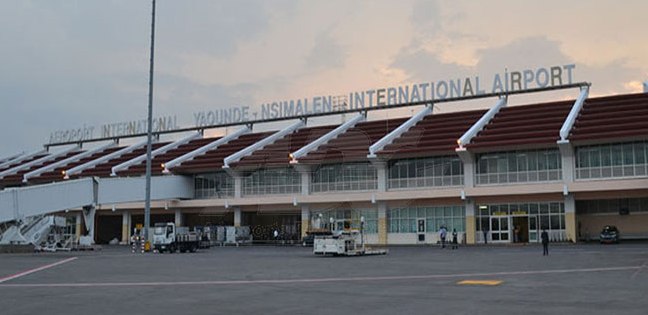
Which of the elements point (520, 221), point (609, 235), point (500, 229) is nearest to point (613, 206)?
point (609, 235)

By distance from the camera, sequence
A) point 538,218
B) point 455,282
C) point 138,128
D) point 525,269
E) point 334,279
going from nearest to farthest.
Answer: point 455,282, point 334,279, point 525,269, point 538,218, point 138,128

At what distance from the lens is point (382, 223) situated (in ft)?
202

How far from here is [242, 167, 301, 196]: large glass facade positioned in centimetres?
6644

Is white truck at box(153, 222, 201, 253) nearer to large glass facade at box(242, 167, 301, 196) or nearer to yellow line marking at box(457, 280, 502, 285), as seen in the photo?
large glass facade at box(242, 167, 301, 196)

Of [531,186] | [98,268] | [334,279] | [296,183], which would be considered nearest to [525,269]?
[334,279]

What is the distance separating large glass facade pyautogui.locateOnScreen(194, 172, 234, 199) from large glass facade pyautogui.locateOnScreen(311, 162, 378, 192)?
33.5 feet

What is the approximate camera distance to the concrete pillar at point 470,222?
56.8 metres

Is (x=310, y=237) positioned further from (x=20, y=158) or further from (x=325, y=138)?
(x=20, y=158)

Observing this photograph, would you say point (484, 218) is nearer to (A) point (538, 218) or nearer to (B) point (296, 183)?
(A) point (538, 218)

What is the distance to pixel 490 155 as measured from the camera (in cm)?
5738

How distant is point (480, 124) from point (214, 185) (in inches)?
1139

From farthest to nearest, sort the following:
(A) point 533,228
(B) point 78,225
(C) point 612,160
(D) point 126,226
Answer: (B) point 78,225, (D) point 126,226, (A) point 533,228, (C) point 612,160

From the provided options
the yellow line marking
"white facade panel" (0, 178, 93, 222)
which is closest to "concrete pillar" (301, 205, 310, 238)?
"white facade panel" (0, 178, 93, 222)

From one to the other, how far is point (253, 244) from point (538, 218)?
28492 mm
